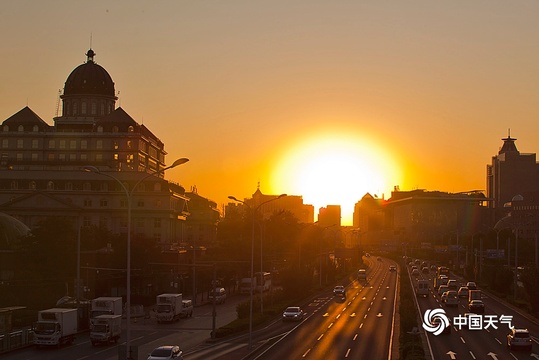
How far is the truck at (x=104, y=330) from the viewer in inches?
2281

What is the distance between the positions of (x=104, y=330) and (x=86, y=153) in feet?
398

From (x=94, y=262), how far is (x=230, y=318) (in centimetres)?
2234

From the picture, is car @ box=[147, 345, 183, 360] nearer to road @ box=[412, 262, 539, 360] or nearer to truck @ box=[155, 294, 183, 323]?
road @ box=[412, 262, 539, 360]

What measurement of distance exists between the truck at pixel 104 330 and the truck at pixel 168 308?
1458 centimetres

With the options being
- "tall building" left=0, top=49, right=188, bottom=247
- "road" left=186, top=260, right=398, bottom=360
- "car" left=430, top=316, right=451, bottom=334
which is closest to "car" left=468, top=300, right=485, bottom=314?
"road" left=186, top=260, right=398, bottom=360

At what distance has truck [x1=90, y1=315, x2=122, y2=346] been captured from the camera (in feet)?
190

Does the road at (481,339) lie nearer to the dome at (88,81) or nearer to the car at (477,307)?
the car at (477,307)

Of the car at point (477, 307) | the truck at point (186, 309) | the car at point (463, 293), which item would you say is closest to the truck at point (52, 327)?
the truck at point (186, 309)

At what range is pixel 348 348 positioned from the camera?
5425 cm

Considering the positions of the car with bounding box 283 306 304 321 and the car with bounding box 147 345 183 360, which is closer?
the car with bounding box 147 345 183 360

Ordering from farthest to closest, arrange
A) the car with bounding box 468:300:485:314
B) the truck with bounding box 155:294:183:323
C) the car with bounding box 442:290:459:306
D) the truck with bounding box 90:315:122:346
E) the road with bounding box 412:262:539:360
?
1. the car with bounding box 442:290:459:306
2. the car with bounding box 468:300:485:314
3. the truck with bounding box 155:294:183:323
4. the truck with bounding box 90:315:122:346
5. the road with bounding box 412:262:539:360

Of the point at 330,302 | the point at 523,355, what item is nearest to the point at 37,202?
the point at 330,302

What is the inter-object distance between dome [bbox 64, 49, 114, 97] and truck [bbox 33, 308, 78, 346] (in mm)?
125541

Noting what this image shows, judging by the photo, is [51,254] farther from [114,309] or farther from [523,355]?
[523,355]
